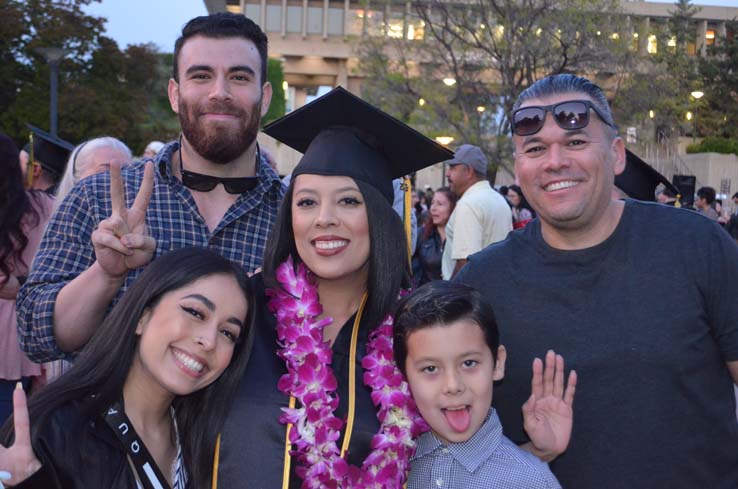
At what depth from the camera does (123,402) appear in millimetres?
2574

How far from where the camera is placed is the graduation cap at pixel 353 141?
2.93 meters

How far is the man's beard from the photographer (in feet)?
10.5

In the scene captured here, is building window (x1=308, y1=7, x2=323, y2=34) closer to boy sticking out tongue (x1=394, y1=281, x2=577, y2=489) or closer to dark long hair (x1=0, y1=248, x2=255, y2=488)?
dark long hair (x1=0, y1=248, x2=255, y2=488)

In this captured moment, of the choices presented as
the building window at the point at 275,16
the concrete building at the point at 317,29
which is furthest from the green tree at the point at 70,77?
the building window at the point at 275,16

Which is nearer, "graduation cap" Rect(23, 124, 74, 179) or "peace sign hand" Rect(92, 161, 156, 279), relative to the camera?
"peace sign hand" Rect(92, 161, 156, 279)

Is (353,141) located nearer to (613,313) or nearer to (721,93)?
(613,313)

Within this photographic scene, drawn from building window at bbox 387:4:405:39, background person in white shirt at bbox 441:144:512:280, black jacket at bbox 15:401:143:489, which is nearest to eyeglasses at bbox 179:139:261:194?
black jacket at bbox 15:401:143:489

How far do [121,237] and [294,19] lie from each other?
61.7 metres

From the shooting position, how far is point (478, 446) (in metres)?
2.59

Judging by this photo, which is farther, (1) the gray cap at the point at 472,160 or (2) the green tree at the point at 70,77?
(2) the green tree at the point at 70,77

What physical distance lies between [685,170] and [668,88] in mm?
12470

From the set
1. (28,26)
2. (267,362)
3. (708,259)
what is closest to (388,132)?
(267,362)

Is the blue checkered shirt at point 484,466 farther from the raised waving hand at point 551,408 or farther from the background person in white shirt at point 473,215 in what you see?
the background person in white shirt at point 473,215

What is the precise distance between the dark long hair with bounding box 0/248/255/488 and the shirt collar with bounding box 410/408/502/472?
0.78 metres
